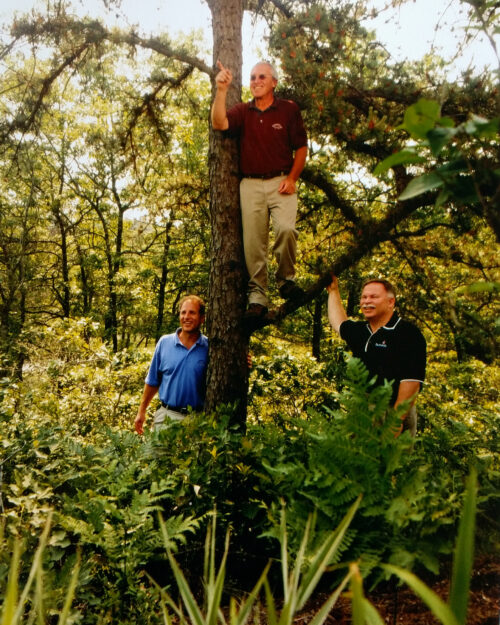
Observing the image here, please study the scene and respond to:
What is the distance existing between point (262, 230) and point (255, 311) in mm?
756

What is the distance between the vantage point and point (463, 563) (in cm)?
83

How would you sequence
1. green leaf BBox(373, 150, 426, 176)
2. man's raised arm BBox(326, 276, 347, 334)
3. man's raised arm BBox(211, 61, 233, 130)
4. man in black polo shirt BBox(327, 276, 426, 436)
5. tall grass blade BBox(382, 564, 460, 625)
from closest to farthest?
1. tall grass blade BBox(382, 564, 460, 625)
2. green leaf BBox(373, 150, 426, 176)
3. man in black polo shirt BBox(327, 276, 426, 436)
4. man's raised arm BBox(211, 61, 233, 130)
5. man's raised arm BBox(326, 276, 347, 334)

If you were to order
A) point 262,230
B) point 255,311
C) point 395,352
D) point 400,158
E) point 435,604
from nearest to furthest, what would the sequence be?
point 435,604
point 400,158
point 395,352
point 255,311
point 262,230

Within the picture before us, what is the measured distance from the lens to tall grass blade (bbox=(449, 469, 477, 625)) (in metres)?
0.82

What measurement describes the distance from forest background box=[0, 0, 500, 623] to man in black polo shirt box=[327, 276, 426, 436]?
0.40m

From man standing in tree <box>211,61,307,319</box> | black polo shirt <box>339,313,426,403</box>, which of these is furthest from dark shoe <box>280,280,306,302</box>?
black polo shirt <box>339,313,426,403</box>

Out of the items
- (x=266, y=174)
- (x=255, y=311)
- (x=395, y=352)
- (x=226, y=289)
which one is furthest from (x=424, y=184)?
(x=266, y=174)

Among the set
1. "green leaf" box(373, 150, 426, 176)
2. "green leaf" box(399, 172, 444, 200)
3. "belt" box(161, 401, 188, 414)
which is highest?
"green leaf" box(373, 150, 426, 176)

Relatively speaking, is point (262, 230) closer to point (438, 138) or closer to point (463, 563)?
point (438, 138)

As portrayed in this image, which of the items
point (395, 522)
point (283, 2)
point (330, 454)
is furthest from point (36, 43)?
point (395, 522)

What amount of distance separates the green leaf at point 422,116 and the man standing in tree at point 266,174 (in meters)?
3.01

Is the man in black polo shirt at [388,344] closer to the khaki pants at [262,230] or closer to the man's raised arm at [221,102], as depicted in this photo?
the khaki pants at [262,230]

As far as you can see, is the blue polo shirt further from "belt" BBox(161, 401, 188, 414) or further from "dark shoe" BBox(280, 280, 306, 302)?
"dark shoe" BBox(280, 280, 306, 302)

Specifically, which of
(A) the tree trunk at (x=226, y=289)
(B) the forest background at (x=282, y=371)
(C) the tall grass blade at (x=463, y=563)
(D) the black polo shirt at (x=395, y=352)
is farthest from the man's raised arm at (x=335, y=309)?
(C) the tall grass blade at (x=463, y=563)
